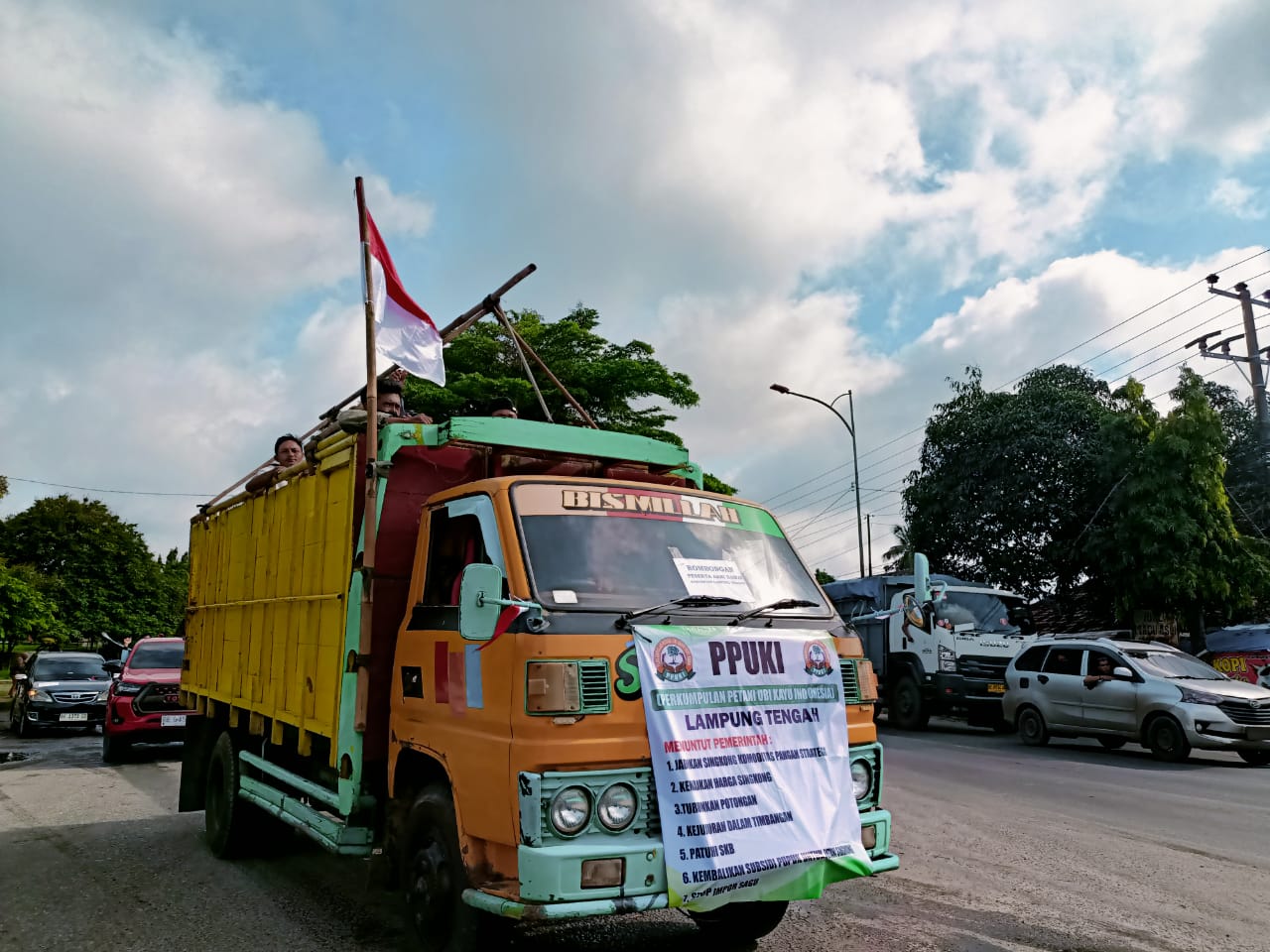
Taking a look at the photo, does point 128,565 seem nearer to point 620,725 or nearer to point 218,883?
point 218,883

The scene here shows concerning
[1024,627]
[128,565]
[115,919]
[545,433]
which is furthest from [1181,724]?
[128,565]

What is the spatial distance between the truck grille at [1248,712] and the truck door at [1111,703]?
110cm

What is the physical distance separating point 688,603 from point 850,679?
0.95 meters

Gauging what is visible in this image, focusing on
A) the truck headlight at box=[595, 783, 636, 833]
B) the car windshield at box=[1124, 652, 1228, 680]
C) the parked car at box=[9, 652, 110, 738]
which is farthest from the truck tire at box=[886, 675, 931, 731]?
the truck headlight at box=[595, 783, 636, 833]

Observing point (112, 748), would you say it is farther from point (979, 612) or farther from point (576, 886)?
point (979, 612)

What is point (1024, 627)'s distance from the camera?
18.3 metres

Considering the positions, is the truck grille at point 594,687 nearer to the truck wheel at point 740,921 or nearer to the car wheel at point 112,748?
the truck wheel at point 740,921

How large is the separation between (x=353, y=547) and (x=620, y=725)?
1.94m

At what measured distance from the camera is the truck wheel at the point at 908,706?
16.7m

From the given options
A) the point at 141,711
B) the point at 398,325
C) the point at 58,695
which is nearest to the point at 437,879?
the point at 398,325

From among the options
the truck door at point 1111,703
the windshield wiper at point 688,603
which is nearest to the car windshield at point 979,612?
the truck door at point 1111,703

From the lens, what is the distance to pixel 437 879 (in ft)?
13.0

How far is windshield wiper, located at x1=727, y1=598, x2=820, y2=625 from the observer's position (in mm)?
4145

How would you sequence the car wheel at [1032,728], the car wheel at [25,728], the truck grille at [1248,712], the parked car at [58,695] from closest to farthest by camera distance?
the truck grille at [1248,712] → the car wheel at [1032,728] → the parked car at [58,695] → the car wheel at [25,728]
